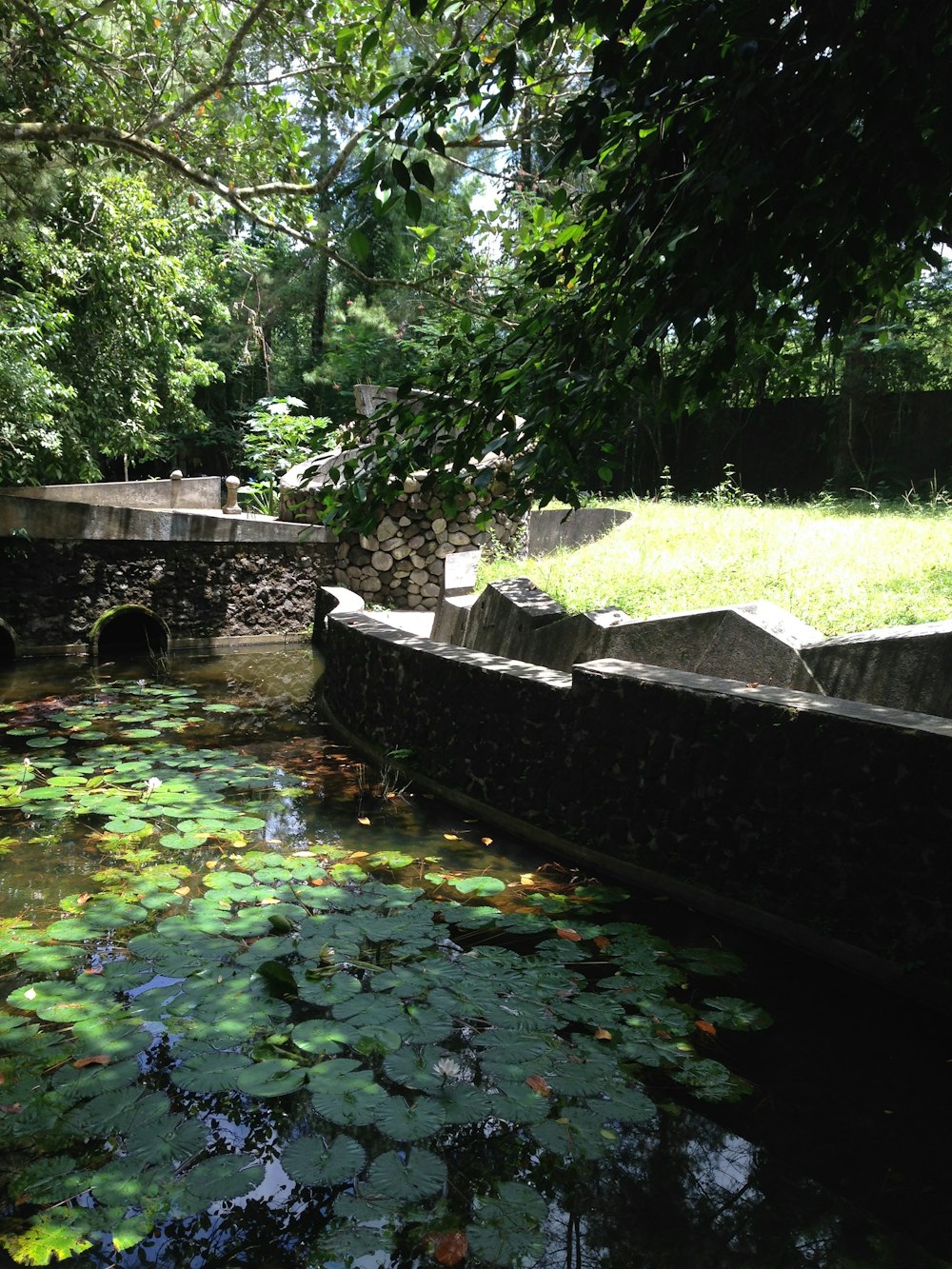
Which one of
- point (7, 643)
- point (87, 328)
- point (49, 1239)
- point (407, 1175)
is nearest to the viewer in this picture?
point (49, 1239)

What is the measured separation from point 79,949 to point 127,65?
671 centimetres

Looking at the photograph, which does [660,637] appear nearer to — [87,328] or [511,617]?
[511,617]

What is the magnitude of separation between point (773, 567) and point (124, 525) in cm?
673

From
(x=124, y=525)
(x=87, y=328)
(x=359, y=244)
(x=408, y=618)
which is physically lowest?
(x=408, y=618)

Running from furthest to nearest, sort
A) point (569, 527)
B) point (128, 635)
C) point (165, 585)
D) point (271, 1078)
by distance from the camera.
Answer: point (128, 635), point (165, 585), point (569, 527), point (271, 1078)

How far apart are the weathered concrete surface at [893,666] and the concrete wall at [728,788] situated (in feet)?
1.35

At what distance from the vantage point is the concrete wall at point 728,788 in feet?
10.2

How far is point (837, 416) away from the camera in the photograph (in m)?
12.2

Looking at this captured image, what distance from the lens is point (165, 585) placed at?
10.1 m

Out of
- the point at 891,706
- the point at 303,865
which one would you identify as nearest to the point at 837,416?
the point at 891,706

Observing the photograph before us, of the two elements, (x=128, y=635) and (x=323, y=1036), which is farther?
(x=128, y=635)

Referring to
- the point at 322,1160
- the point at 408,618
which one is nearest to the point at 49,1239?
the point at 322,1160

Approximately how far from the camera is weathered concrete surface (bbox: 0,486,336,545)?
8.98m

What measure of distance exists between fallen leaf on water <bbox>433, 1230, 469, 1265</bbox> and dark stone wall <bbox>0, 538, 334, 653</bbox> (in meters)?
8.46
